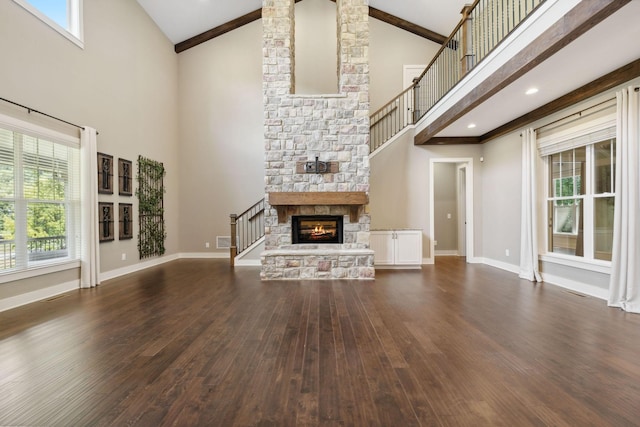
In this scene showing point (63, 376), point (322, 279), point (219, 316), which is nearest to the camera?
point (63, 376)

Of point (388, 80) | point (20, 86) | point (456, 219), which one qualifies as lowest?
point (456, 219)

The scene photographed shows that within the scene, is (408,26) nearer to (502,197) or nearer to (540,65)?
(502,197)

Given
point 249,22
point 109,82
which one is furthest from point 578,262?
point 249,22

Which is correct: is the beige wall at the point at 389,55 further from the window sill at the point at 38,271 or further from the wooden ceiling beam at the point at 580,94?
the window sill at the point at 38,271

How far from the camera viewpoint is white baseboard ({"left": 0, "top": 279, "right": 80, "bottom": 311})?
374 centimetres

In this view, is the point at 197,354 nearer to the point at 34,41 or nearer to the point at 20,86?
the point at 20,86

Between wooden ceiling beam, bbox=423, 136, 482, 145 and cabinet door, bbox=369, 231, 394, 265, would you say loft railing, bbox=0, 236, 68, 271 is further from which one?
wooden ceiling beam, bbox=423, 136, 482, 145

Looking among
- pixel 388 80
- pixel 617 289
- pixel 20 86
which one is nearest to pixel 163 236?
pixel 20 86

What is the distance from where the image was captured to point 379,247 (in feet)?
20.9

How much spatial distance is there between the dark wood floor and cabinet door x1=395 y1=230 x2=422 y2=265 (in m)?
2.10

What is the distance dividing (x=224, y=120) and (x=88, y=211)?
431 centimetres

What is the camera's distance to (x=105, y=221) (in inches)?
215

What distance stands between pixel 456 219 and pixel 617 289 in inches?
188

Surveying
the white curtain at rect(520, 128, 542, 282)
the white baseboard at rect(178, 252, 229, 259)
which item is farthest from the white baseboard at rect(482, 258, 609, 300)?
the white baseboard at rect(178, 252, 229, 259)
